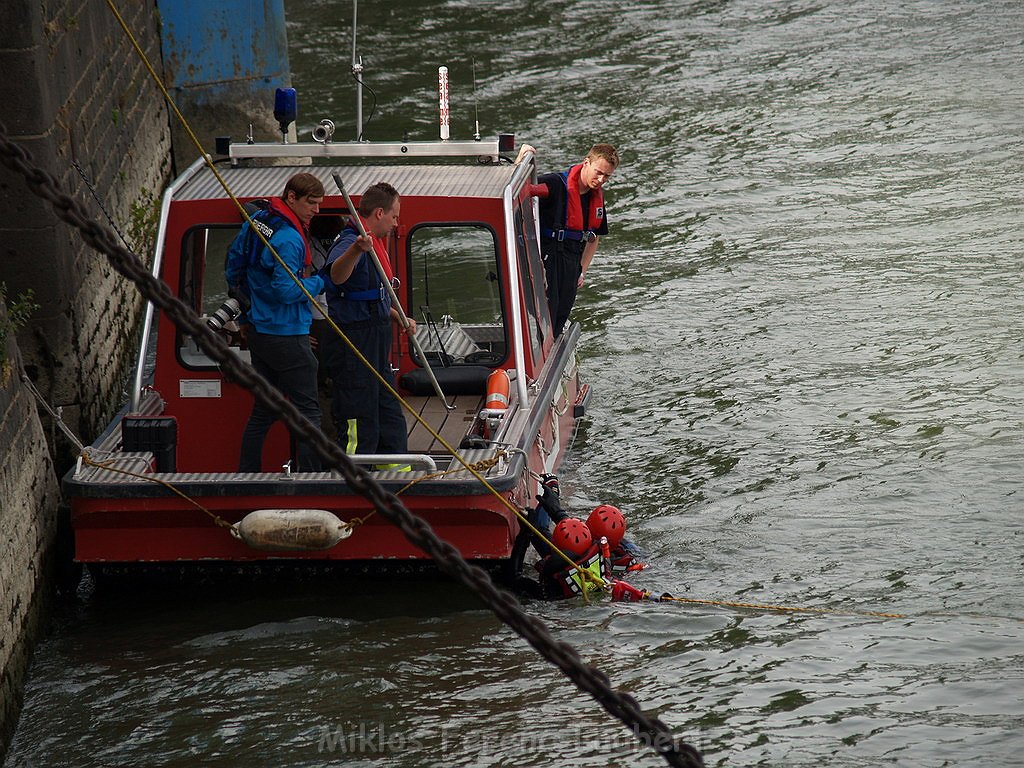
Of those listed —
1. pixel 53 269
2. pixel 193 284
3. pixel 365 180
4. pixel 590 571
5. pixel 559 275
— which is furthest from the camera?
pixel 559 275

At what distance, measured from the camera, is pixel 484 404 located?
29.0 feet

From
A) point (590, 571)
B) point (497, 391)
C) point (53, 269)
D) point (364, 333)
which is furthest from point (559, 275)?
point (53, 269)

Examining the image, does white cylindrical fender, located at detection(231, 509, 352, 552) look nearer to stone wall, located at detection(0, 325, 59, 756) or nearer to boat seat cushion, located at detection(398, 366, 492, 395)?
stone wall, located at detection(0, 325, 59, 756)

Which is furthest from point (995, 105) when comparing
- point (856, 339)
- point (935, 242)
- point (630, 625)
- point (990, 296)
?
point (630, 625)

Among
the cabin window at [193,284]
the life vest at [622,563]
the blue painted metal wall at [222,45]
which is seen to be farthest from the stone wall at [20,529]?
the blue painted metal wall at [222,45]

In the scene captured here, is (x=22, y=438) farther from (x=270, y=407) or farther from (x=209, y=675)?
(x=270, y=407)

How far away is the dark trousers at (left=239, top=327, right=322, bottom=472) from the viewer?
7.86 meters

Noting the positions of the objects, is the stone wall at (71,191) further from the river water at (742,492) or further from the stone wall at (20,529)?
the river water at (742,492)

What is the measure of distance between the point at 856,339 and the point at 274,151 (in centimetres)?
534

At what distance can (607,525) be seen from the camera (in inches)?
312

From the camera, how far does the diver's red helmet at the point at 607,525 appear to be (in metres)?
7.92

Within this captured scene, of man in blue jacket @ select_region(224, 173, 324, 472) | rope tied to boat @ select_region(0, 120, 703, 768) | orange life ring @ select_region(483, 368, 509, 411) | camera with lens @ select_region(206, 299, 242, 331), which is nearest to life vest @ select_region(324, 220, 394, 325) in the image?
man in blue jacket @ select_region(224, 173, 324, 472)

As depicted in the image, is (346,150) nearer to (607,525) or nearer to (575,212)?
(575,212)

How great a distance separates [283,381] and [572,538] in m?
1.67
